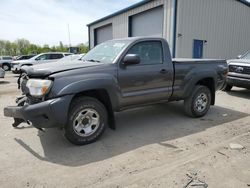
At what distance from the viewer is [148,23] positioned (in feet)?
51.1

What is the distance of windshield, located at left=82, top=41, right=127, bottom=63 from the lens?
168 inches

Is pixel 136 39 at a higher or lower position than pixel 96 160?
higher

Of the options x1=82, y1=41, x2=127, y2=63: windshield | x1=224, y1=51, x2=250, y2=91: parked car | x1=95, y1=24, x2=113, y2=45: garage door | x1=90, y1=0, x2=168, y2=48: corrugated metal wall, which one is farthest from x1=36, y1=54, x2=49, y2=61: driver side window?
x1=224, y1=51, x2=250, y2=91: parked car

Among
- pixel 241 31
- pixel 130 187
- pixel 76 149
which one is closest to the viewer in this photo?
pixel 130 187

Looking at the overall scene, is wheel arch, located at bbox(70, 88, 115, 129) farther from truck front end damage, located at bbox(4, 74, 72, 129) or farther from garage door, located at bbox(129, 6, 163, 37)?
garage door, located at bbox(129, 6, 163, 37)

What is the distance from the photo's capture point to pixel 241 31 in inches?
669

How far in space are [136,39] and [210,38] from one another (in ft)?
40.2

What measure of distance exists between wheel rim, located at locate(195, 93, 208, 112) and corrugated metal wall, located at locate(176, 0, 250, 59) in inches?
334

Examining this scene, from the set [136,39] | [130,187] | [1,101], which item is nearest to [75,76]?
[136,39]

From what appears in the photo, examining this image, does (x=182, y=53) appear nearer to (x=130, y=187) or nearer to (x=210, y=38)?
(x=210, y=38)

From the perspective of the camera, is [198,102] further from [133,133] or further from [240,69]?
[240,69]

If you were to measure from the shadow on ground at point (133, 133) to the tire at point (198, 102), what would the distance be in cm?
18

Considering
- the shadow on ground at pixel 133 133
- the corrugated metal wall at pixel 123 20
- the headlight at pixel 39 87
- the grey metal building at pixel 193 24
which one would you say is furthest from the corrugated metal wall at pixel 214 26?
the headlight at pixel 39 87

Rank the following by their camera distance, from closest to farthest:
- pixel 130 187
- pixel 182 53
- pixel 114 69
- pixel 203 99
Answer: pixel 130 187 → pixel 114 69 → pixel 203 99 → pixel 182 53
